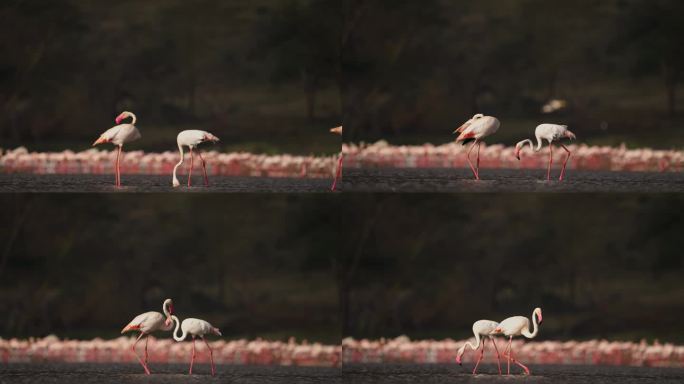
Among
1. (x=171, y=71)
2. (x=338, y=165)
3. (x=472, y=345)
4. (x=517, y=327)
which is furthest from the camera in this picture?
(x=171, y=71)

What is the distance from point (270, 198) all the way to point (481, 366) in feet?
3.28

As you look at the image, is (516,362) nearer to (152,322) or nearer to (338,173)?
(338,173)

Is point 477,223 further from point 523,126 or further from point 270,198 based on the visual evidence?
point 270,198

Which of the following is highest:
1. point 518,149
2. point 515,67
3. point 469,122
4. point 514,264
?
point 515,67

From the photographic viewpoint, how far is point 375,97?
5.21 metres

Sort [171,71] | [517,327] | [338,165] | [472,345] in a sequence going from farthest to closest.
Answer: [171,71], [338,165], [472,345], [517,327]

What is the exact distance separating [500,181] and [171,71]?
1306mm

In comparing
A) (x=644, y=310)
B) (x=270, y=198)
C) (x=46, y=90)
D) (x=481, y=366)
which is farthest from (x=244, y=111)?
(x=644, y=310)

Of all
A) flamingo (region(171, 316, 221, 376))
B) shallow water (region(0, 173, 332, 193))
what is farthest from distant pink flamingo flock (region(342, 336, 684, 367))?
shallow water (region(0, 173, 332, 193))

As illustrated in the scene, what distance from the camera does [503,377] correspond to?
501 cm

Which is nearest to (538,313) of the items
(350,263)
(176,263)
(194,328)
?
(350,263)

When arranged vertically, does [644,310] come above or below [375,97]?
below

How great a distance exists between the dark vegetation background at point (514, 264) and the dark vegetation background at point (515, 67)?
278 millimetres

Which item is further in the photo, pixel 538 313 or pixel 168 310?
pixel 168 310
